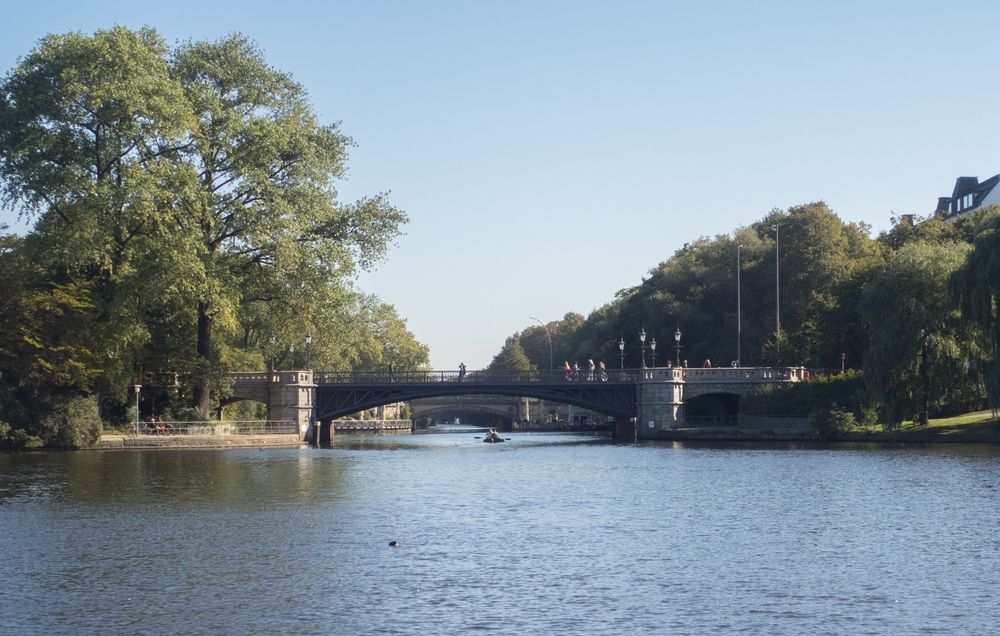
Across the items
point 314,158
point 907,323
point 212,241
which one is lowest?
point 907,323

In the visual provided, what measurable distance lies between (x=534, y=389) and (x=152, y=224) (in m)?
32.4

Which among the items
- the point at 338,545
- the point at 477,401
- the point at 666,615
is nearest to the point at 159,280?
the point at 338,545

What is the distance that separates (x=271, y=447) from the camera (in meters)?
81.9

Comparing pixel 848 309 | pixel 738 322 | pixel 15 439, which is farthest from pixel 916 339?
pixel 15 439

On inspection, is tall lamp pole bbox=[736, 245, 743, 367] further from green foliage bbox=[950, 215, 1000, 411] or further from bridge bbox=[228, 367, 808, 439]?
green foliage bbox=[950, 215, 1000, 411]

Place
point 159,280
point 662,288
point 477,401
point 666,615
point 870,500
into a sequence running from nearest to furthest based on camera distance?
point 666,615 < point 870,500 < point 159,280 < point 662,288 < point 477,401

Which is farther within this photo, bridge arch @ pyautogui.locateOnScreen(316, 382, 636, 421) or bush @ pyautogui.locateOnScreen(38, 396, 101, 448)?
bridge arch @ pyautogui.locateOnScreen(316, 382, 636, 421)

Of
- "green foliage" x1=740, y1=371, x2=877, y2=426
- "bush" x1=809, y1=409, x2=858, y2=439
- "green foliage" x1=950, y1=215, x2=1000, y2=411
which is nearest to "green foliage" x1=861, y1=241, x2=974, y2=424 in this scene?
"bush" x1=809, y1=409, x2=858, y2=439

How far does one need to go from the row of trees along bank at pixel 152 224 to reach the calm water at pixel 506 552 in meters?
15.7

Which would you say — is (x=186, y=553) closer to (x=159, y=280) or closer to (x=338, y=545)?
(x=338, y=545)

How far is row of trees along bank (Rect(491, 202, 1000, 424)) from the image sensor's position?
69875 millimetres

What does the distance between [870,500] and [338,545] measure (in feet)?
63.1

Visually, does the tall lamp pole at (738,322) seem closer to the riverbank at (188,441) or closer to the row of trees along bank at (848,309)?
→ the row of trees along bank at (848,309)

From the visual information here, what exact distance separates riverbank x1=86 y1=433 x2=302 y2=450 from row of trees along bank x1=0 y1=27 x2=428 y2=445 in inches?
108
